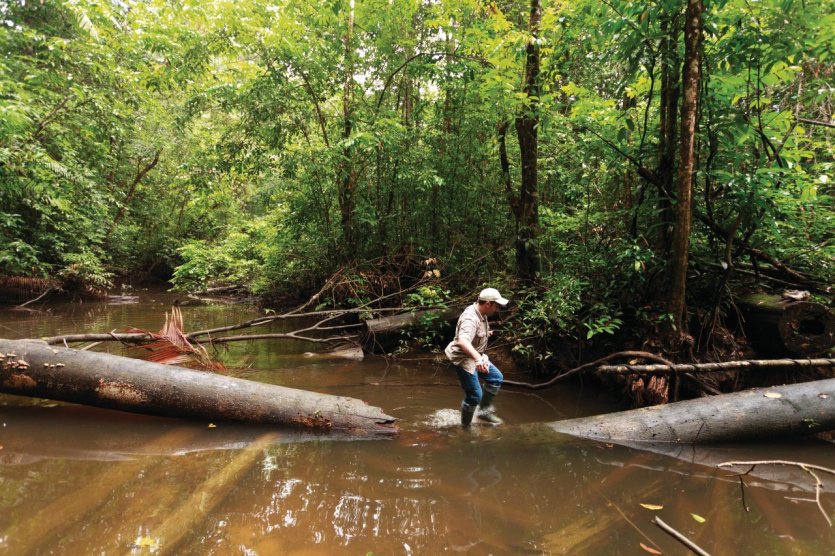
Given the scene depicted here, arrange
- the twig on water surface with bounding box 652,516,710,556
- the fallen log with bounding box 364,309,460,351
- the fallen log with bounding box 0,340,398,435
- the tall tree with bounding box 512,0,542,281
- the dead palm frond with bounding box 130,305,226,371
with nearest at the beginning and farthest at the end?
the twig on water surface with bounding box 652,516,710,556 → the fallen log with bounding box 0,340,398,435 → the dead palm frond with bounding box 130,305,226,371 → the tall tree with bounding box 512,0,542,281 → the fallen log with bounding box 364,309,460,351

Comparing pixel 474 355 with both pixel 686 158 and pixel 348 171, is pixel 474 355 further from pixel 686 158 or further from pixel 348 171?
pixel 348 171

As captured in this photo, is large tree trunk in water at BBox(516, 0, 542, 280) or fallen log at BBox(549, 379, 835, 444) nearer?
fallen log at BBox(549, 379, 835, 444)

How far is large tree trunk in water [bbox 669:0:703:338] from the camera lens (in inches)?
186

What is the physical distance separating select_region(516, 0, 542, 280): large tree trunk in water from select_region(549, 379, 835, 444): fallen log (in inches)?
138

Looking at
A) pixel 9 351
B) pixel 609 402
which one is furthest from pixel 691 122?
pixel 9 351

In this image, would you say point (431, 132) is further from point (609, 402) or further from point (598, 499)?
point (598, 499)

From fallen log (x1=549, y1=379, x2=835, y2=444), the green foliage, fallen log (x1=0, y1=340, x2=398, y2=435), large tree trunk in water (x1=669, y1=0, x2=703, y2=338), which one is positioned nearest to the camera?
fallen log (x1=549, y1=379, x2=835, y2=444)

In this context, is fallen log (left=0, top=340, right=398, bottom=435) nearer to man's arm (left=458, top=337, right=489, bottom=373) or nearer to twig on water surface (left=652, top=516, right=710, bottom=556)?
man's arm (left=458, top=337, right=489, bottom=373)

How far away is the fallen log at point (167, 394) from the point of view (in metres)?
4.43

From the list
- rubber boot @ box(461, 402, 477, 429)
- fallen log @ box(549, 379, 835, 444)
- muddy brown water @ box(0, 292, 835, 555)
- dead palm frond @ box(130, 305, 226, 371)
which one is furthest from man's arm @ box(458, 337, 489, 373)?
dead palm frond @ box(130, 305, 226, 371)

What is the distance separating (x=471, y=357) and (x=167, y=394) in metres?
3.26

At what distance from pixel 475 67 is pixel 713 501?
7885 mm

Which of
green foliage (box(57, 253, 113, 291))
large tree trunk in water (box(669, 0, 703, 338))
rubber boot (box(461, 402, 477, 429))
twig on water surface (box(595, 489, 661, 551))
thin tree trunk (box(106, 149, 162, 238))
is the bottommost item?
twig on water surface (box(595, 489, 661, 551))

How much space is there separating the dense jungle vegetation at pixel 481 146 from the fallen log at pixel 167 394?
326 centimetres
